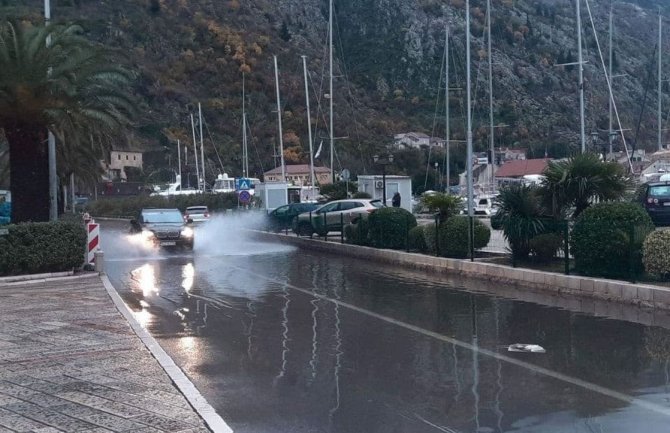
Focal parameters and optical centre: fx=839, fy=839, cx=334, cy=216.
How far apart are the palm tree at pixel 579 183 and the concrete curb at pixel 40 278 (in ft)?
39.4

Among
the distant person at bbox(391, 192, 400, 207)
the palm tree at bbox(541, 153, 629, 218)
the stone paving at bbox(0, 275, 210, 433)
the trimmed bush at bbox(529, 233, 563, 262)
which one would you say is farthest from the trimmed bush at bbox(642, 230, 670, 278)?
the distant person at bbox(391, 192, 400, 207)

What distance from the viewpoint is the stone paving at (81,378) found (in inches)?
300

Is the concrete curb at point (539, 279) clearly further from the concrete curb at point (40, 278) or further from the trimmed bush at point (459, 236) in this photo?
the concrete curb at point (40, 278)

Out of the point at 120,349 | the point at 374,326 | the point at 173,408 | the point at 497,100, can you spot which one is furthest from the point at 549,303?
the point at 497,100

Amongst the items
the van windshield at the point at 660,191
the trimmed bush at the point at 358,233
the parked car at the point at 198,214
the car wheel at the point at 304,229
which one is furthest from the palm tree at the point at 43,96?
the parked car at the point at 198,214

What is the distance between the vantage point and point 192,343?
11.8 meters

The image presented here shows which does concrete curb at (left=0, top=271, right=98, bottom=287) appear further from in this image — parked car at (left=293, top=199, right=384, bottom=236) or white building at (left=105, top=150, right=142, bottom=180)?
white building at (left=105, top=150, right=142, bottom=180)

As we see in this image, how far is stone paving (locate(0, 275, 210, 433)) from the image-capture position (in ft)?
25.0

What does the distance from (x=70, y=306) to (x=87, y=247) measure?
7.88m

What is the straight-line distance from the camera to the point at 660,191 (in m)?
31.4

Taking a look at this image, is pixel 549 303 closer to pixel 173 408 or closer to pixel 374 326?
pixel 374 326

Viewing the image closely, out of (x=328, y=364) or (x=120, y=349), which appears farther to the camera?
(x=120, y=349)

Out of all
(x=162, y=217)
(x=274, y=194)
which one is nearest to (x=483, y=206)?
(x=274, y=194)

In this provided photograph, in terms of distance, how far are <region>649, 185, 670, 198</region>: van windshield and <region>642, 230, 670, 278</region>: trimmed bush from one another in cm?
1687
